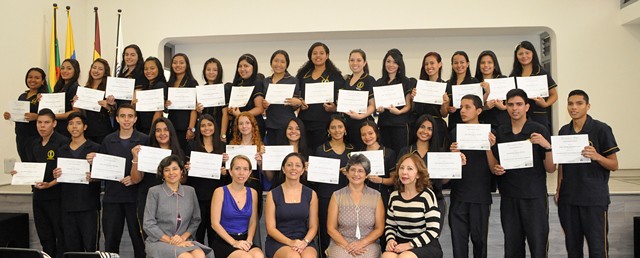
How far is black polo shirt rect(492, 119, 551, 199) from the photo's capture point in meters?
4.80

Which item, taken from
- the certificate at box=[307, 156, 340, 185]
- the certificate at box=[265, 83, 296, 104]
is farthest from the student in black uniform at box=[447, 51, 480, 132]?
the certificate at box=[265, 83, 296, 104]

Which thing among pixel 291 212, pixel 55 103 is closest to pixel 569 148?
pixel 291 212

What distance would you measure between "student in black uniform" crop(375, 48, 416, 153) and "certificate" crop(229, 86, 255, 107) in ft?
4.20

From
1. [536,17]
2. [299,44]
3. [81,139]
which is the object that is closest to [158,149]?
[81,139]

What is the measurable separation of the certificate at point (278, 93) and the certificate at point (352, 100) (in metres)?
0.50

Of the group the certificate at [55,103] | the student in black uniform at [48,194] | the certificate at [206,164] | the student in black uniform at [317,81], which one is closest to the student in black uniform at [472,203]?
the student in black uniform at [317,81]

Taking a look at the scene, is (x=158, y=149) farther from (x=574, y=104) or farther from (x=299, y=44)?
(x=299, y=44)

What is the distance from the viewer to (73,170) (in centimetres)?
526

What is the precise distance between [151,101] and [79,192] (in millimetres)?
1096

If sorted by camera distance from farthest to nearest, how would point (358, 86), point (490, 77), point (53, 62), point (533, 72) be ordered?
point (53, 62) < point (358, 86) < point (490, 77) < point (533, 72)

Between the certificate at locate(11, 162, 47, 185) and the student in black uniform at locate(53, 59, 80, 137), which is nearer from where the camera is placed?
the certificate at locate(11, 162, 47, 185)

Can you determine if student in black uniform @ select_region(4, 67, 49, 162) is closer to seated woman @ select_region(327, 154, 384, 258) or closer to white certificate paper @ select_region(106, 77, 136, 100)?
white certificate paper @ select_region(106, 77, 136, 100)

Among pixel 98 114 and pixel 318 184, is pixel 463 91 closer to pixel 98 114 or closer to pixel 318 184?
pixel 318 184

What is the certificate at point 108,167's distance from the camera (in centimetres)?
513
